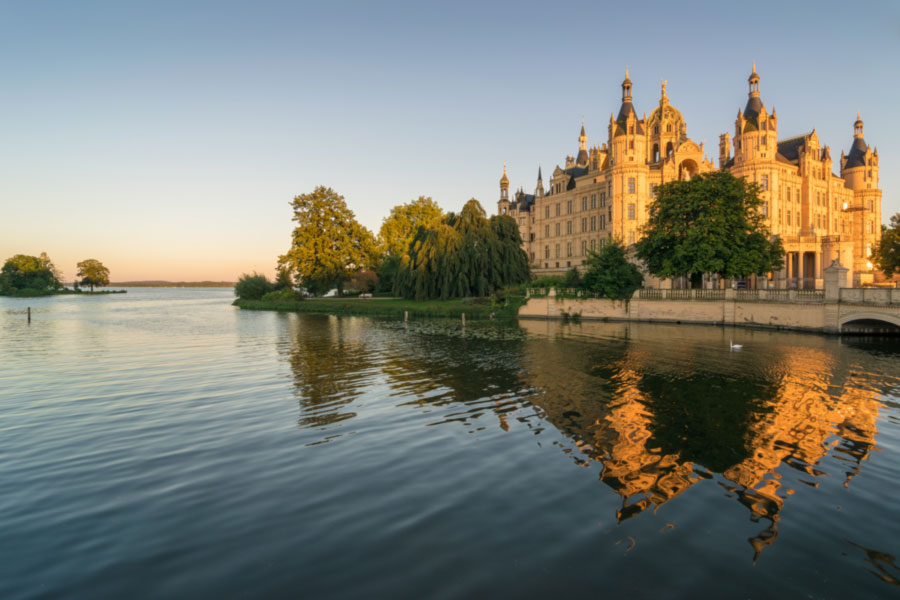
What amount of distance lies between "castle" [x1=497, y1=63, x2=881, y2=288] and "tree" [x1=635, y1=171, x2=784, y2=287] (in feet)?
34.8

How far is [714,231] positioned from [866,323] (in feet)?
40.5

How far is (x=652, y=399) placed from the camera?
14047 millimetres

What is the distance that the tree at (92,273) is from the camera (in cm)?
17150

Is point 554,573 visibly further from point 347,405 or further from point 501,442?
point 347,405

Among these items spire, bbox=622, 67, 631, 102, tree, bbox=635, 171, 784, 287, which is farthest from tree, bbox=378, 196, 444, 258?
tree, bbox=635, 171, 784, 287

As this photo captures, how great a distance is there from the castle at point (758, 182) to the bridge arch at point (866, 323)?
2253 centimetres

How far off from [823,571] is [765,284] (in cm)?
6246

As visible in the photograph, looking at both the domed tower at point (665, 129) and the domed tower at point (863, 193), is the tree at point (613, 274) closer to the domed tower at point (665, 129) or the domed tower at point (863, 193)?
the domed tower at point (665, 129)

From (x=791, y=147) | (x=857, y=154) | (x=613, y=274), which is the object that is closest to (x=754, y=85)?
(x=791, y=147)

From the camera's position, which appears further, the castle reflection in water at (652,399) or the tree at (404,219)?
the tree at (404,219)

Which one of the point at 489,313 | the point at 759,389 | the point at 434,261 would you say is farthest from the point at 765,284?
the point at 759,389

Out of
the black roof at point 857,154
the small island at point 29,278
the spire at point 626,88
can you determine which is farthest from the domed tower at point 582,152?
the small island at point 29,278

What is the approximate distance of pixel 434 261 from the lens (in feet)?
172

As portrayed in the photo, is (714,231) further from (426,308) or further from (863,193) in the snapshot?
(863,193)
